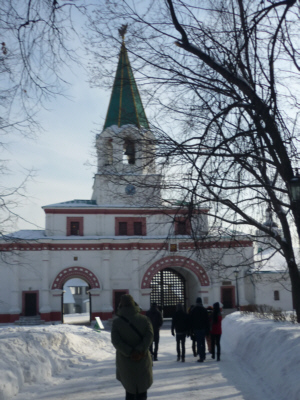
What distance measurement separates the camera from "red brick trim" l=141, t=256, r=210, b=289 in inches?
1272

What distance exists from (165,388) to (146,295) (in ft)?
79.8

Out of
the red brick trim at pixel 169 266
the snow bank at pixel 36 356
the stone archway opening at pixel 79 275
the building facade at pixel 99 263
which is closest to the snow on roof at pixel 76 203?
the building facade at pixel 99 263

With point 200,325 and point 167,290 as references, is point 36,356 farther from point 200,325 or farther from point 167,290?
point 167,290

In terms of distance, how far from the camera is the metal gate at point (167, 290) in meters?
34.2

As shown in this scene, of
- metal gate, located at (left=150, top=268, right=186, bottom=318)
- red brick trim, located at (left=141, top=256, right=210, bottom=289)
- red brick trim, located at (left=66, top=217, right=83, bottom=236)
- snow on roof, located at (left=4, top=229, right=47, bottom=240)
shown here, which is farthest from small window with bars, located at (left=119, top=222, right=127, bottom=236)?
snow on roof, located at (left=4, top=229, right=47, bottom=240)

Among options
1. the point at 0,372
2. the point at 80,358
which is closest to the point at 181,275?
the point at 80,358

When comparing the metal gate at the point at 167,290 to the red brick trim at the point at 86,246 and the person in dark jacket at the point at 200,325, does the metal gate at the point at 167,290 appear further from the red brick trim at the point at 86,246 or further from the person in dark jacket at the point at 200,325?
the person in dark jacket at the point at 200,325

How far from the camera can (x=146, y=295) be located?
32.2m

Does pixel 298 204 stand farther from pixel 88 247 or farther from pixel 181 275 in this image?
pixel 181 275

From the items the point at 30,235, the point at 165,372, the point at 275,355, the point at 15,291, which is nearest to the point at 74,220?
the point at 30,235

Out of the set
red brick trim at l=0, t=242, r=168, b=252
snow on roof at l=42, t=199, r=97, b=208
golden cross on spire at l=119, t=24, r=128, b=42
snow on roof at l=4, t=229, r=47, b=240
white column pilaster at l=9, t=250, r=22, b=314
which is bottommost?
white column pilaster at l=9, t=250, r=22, b=314

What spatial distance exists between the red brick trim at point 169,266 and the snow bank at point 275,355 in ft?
61.3

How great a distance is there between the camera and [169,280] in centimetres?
3491

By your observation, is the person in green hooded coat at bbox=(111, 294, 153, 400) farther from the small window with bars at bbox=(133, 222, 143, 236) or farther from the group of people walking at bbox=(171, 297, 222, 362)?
the small window with bars at bbox=(133, 222, 143, 236)
